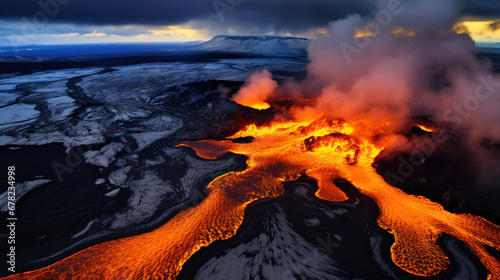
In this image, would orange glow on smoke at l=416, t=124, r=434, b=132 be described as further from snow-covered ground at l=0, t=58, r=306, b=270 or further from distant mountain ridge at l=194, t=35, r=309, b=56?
distant mountain ridge at l=194, t=35, r=309, b=56

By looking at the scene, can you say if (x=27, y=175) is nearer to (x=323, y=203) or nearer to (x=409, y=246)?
(x=323, y=203)

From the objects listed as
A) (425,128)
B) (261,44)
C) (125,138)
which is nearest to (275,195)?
(425,128)

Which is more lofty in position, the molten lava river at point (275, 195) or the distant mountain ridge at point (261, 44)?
the distant mountain ridge at point (261, 44)

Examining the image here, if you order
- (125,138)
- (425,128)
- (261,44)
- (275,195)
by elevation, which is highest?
(261,44)

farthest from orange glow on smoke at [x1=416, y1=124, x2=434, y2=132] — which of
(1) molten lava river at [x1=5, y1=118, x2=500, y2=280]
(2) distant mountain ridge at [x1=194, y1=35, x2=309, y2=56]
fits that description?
(2) distant mountain ridge at [x1=194, y1=35, x2=309, y2=56]

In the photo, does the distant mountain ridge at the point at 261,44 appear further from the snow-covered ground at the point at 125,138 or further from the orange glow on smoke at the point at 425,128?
the orange glow on smoke at the point at 425,128

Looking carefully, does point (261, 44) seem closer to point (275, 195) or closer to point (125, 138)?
point (125, 138)

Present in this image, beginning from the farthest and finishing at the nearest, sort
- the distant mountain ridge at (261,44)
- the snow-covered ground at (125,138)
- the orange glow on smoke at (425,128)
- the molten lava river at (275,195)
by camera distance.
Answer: the distant mountain ridge at (261,44), the orange glow on smoke at (425,128), the snow-covered ground at (125,138), the molten lava river at (275,195)

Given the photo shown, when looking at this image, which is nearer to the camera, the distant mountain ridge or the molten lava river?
the molten lava river

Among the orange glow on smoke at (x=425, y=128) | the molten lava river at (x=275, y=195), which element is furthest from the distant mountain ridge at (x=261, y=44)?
the molten lava river at (x=275, y=195)
